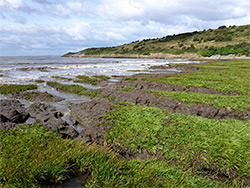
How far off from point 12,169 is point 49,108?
32.2 ft

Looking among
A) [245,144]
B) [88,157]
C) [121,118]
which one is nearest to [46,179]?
[88,157]

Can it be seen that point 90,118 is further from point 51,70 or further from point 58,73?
point 51,70

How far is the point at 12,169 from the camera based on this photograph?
14.8 feet

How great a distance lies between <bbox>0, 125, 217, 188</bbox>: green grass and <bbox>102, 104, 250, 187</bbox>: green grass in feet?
3.27

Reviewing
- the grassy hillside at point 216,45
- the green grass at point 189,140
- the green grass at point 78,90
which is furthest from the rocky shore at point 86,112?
the grassy hillside at point 216,45

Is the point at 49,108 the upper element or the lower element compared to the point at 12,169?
lower

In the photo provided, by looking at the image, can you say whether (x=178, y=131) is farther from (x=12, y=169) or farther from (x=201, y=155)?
(x=12, y=169)

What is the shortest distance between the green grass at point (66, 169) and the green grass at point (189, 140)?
995mm

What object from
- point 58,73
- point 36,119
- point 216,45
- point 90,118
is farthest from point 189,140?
point 216,45

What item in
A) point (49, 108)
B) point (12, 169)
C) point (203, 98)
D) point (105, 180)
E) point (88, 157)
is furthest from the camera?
point (203, 98)

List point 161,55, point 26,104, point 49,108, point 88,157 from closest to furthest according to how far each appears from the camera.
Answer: point 88,157 → point 49,108 → point 26,104 → point 161,55

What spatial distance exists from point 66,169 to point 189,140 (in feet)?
17.3

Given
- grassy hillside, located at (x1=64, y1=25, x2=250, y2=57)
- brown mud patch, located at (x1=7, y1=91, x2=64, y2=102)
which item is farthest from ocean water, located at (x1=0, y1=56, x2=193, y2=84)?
grassy hillside, located at (x1=64, y1=25, x2=250, y2=57)

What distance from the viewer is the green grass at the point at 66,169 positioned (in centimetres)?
455
